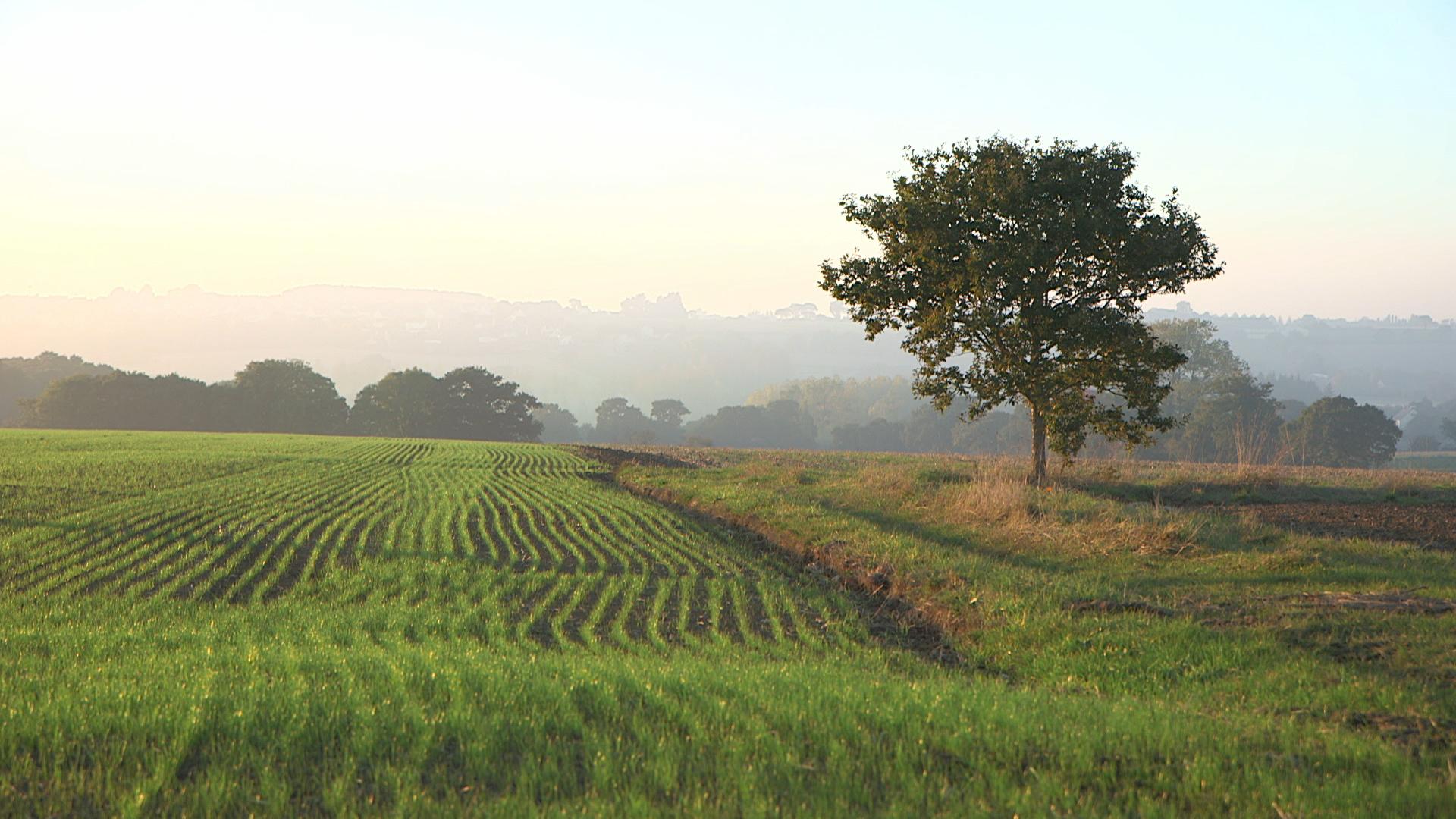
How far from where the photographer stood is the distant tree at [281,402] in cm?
9756

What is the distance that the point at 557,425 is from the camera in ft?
525

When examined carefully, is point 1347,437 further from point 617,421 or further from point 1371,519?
point 617,421

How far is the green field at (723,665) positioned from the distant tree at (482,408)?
8195cm

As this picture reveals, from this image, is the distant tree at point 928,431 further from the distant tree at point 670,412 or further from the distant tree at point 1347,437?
the distant tree at point 1347,437

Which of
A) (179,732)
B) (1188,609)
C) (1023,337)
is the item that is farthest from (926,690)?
(1023,337)

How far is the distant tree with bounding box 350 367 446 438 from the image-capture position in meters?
102

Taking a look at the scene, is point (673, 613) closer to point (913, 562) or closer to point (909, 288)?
point (913, 562)

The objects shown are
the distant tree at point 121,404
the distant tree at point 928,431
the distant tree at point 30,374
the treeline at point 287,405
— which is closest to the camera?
the distant tree at point 121,404

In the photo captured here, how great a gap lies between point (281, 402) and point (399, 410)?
13.1 m

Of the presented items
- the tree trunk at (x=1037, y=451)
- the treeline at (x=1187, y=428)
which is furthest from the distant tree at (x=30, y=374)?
the tree trunk at (x=1037, y=451)

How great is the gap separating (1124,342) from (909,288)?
6129 mm

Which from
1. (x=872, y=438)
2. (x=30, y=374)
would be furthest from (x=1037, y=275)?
(x=30, y=374)

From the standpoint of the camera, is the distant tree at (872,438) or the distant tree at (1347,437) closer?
the distant tree at (1347,437)

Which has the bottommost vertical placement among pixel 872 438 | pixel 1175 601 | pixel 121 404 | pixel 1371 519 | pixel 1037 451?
pixel 1175 601
